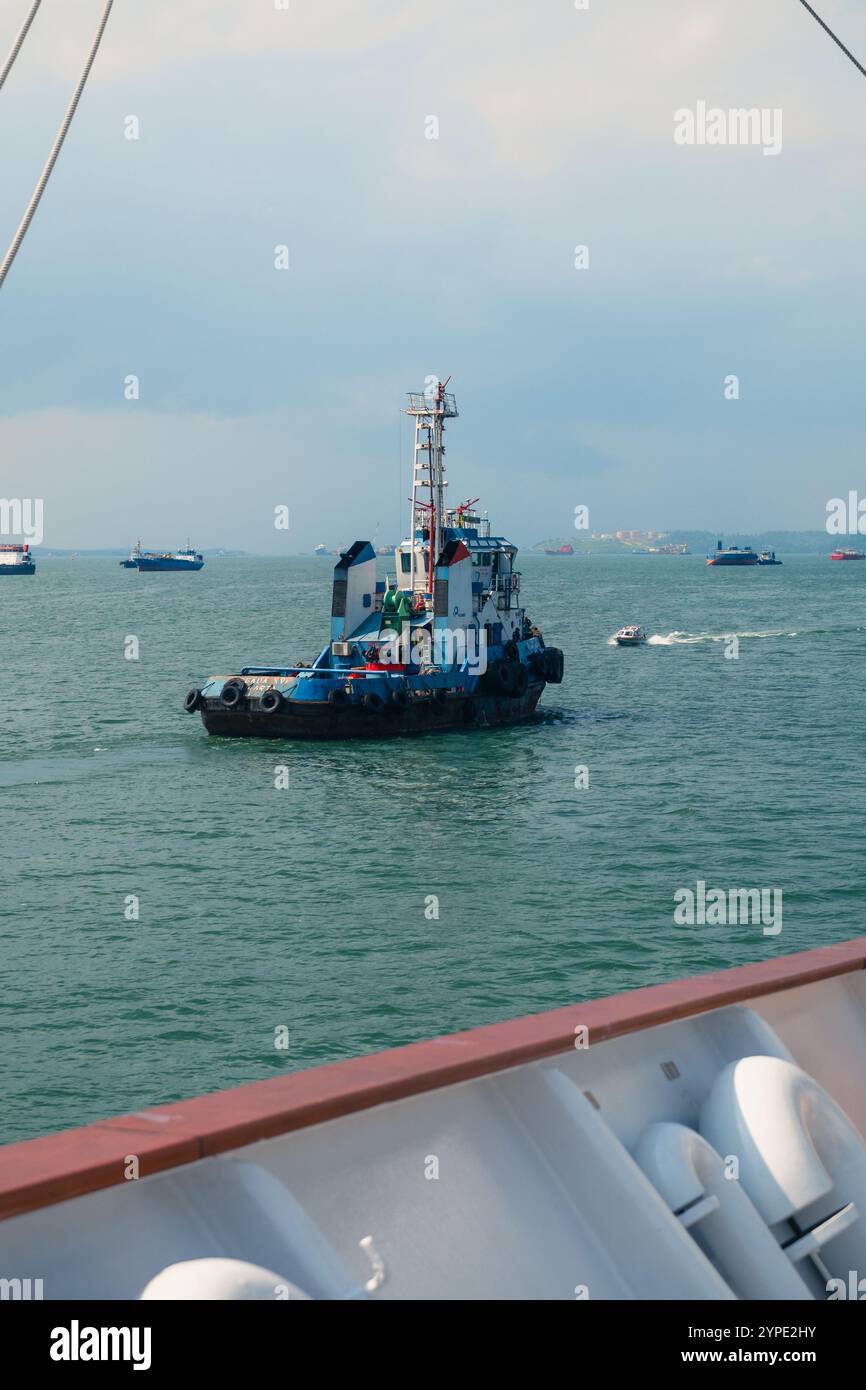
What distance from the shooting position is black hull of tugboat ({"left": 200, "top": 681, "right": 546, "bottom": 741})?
43688 millimetres

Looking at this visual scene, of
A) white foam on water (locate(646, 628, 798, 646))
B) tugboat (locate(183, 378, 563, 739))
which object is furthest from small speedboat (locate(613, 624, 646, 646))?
tugboat (locate(183, 378, 563, 739))

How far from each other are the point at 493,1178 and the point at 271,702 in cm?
3932

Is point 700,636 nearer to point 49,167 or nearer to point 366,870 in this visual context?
point 366,870

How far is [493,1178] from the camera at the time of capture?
4.74 m

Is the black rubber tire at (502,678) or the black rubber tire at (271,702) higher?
the black rubber tire at (502,678)

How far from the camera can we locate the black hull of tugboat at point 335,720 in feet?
143

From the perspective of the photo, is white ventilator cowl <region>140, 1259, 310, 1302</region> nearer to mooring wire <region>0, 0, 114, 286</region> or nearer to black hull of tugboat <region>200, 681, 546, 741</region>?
mooring wire <region>0, 0, 114, 286</region>

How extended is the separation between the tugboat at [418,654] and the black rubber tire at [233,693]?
0.03 metres

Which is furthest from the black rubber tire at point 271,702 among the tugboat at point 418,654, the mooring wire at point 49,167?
the mooring wire at point 49,167

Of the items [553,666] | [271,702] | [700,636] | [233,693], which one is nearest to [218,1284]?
[271,702]

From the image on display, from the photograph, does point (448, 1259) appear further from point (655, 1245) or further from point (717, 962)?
point (717, 962)

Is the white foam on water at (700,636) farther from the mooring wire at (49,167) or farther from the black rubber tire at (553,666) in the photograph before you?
the mooring wire at (49,167)

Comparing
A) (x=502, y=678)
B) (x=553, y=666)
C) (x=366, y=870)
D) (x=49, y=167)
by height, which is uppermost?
(x=49, y=167)

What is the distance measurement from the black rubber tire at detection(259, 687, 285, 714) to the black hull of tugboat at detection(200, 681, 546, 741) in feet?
0.47
